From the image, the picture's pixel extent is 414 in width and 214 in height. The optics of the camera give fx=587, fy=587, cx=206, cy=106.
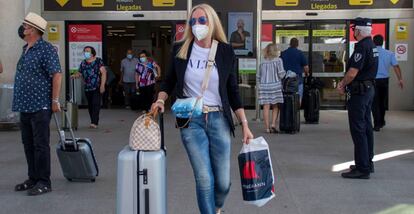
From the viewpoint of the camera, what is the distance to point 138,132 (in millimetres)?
4113

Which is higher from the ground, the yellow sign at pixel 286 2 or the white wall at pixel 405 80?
the yellow sign at pixel 286 2

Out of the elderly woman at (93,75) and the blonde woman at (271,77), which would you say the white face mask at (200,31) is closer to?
Result: the blonde woman at (271,77)

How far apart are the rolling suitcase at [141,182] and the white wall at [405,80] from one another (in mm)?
12356

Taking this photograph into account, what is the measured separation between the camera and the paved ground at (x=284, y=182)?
224 inches

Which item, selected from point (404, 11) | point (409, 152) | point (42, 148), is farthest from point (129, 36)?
point (42, 148)

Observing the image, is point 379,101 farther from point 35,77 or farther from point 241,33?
point 35,77

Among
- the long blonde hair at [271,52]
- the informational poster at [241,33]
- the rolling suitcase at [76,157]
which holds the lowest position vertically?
the rolling suitcase at [76,157]

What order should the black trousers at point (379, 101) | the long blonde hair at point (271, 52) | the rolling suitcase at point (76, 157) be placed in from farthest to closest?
the black trousers at point (379, 101), the long blonde hair at point (271, 52), the rolling suitcase at point (76, 157)

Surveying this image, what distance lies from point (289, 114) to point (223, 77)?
21.2 ft

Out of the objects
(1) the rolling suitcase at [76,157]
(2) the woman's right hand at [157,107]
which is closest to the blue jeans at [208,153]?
(2) the woman's right hand at [157,107]

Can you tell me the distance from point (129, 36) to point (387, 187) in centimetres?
1140

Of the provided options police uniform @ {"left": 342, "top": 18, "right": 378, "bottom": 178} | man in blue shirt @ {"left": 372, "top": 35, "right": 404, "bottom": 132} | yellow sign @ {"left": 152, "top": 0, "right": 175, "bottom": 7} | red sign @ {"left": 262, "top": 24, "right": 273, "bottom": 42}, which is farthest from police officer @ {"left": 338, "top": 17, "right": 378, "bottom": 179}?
yellow sign @ {"left": 152, "top": 0, "right": 175, "bottom": 7}

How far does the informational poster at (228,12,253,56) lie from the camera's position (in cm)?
1427

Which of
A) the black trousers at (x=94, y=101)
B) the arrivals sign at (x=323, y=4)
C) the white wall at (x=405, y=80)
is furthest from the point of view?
the arrivals sign at (x=323, y=4)
